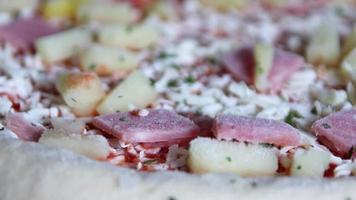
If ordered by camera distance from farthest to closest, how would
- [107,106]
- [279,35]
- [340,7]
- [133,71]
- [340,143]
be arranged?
[340,7] < [279,35] < [133,71] < [107,106] < [340,143]

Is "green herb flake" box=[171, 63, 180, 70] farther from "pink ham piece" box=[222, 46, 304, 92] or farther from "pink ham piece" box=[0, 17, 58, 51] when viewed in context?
"pink ham piece" box=[0, 17, 58, 51]

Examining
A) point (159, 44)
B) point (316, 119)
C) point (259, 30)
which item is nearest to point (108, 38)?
point (159, 44)

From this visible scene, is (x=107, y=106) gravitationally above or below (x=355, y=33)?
below

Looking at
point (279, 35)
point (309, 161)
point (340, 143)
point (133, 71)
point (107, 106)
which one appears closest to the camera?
point (309, 161)

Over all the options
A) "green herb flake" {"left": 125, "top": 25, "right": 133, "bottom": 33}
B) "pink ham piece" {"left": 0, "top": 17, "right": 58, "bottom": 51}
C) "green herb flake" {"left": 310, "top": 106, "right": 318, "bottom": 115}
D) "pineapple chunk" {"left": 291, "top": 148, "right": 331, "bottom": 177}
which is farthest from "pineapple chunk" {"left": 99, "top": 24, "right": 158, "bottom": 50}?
"pineapple chunk" {"left": 291, "top": 148, "right": 331, "bottom": 177}

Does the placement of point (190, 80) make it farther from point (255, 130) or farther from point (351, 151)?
point (351, 151)

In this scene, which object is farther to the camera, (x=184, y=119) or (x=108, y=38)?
(x=108, y=38)

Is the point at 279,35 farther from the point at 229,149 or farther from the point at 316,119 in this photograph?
the point at 229,149
